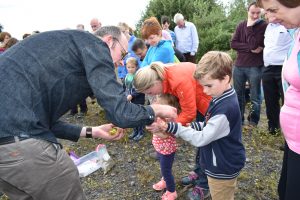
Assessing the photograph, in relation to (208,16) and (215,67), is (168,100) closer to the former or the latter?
(215,67)

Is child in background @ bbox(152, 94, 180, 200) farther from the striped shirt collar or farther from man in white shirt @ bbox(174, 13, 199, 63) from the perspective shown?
man in white shirt @ bbox(174, 13, 199, 63)

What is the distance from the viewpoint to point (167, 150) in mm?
3277

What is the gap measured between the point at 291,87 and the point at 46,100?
1.55 meters

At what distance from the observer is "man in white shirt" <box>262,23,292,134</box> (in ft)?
15.4

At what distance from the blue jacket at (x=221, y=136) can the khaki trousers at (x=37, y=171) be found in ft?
3.03

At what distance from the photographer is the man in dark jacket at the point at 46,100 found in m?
1.95

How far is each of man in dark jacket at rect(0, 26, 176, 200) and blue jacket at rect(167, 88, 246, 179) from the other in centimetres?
62

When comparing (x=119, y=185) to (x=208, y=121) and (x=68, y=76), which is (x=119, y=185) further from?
(x=68, y=76)

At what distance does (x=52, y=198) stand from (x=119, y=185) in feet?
6.89

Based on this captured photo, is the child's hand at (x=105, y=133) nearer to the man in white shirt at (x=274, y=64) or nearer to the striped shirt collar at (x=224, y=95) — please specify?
the striped shirt collar at (x=224, y=95)

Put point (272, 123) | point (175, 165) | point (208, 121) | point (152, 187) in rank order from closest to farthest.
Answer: point (208, 121) → point (152, 187) → point (175, 165) → point (272, 123)

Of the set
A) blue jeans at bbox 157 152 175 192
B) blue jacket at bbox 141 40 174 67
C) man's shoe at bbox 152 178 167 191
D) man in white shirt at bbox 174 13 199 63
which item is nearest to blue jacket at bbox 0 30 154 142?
blue jeans at bbox 157 152 175 192

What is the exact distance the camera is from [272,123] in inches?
203

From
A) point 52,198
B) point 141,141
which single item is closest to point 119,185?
point 141,141
